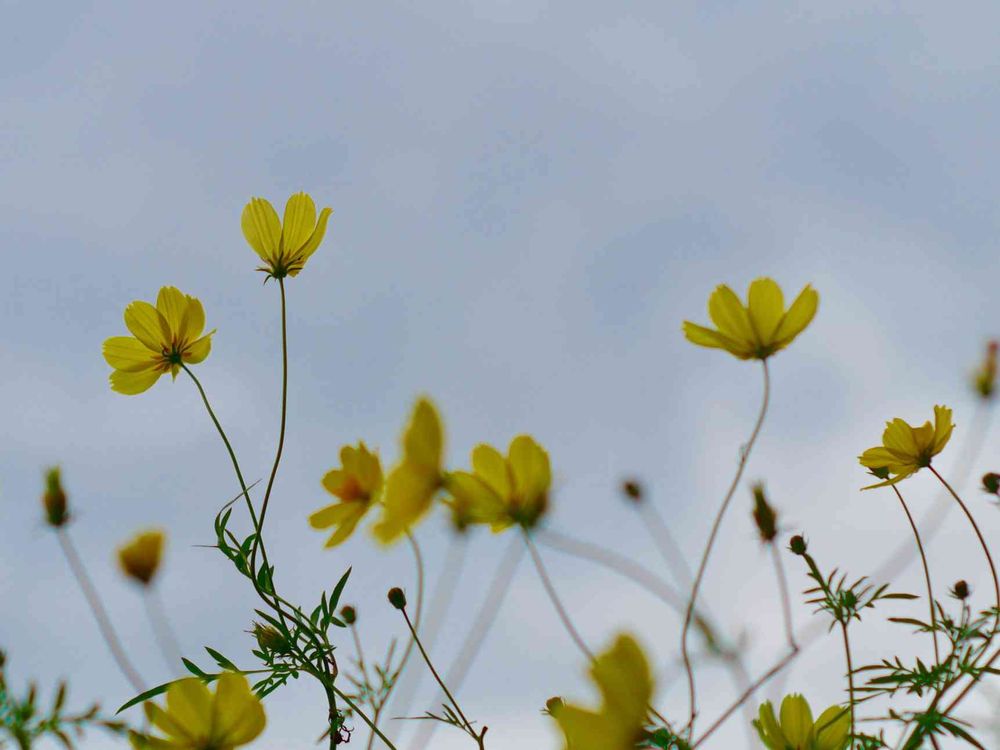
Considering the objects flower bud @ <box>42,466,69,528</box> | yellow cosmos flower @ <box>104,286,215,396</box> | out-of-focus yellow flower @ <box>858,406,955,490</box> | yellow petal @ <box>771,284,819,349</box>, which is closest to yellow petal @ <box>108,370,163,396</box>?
yellow cosmos flower @ <box>104,286,215,396</box>

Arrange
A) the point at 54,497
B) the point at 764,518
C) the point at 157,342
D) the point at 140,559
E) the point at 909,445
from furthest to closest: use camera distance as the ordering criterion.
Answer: the point at 140,559 → the point at 54,497 → the point at 157,342 → the point at 909,445 → the point at 764,518

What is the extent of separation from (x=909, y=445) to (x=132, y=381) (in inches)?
44.2

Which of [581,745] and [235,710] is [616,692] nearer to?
[581,745]

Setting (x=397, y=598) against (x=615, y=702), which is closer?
(x=615, y=702)

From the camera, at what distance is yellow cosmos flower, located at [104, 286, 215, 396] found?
4.01ft

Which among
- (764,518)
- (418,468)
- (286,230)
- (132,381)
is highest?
(286,230)

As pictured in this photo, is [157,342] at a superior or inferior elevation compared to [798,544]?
superior

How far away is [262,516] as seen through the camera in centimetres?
101

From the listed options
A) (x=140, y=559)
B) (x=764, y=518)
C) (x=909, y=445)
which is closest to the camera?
(x=764, y=518)

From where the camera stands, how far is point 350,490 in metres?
0.94

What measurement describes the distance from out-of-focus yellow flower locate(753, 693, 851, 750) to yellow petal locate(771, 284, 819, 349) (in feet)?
1.45

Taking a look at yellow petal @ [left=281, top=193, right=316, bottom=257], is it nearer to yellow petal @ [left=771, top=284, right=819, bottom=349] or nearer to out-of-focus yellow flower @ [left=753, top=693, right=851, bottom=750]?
yellow petal @ [left=771, top=284, right=819, bottom=349]

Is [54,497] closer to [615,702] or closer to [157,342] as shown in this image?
[157,342]

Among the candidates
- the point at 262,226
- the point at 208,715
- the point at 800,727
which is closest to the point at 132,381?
the point at 262,226
